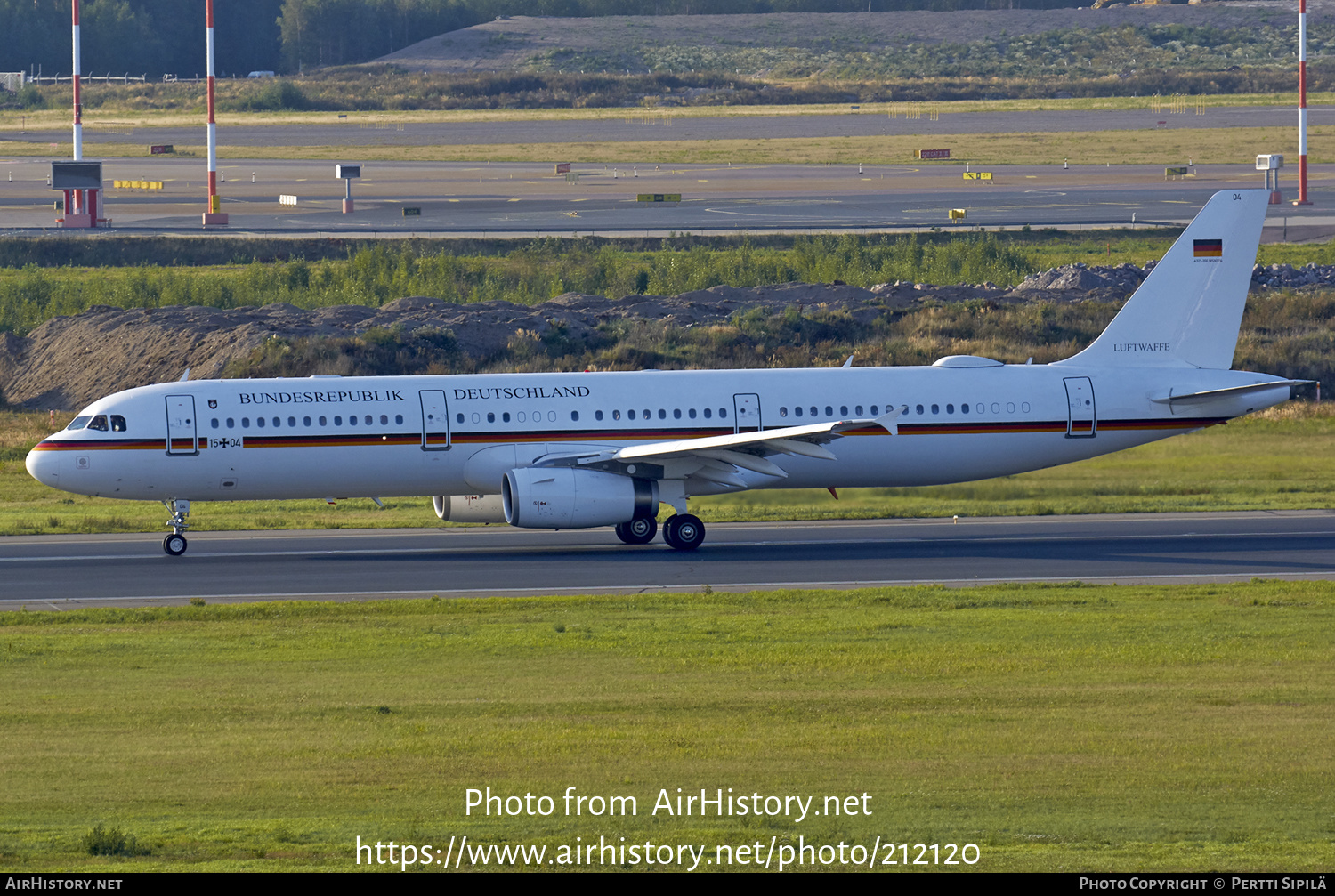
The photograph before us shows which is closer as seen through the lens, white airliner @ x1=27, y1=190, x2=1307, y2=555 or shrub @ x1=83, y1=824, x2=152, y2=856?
shrub @ x1=83, y1=824, x2=152, y2=856

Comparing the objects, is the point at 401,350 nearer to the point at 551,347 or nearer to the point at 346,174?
the point at 551,347

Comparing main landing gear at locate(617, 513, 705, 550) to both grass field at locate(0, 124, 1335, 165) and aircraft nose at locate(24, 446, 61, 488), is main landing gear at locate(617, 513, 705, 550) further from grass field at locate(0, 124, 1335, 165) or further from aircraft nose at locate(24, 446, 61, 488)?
grass field at locate(0, 124, 1335, 165)

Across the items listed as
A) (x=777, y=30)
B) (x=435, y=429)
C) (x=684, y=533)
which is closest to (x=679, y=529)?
(x=684, y=533)

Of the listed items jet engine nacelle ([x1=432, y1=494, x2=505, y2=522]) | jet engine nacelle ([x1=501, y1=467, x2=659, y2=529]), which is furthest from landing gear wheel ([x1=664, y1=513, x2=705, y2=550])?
jet engine nacelle ([x1=432, y1=494, x2=505, y2=522])

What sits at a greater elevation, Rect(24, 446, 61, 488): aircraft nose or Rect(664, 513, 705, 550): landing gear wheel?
Rect(24, 446, 61, 488): aircraft nose

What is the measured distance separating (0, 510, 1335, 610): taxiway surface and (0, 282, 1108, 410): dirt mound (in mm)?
20603

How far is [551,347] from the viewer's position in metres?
57.8

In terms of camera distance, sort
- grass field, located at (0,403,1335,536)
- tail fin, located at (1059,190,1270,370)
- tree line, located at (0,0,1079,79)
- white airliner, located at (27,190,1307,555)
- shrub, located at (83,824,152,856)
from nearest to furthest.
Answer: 1. shrub, located at (83,824,152,856)
2. white airliner, located at (27,190,1307,555)
3. tail fin, located at (1059,190,1270,370)
4. grass field, located at (0,403,1335,536)
5. tree line, located at (0,0,1079,79)

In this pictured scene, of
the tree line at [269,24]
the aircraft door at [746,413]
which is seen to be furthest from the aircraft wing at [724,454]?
the tree line at [269,24]

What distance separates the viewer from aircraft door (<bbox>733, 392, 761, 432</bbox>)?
3516 cm

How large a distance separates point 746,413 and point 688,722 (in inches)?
669

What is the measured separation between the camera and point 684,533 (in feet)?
112
